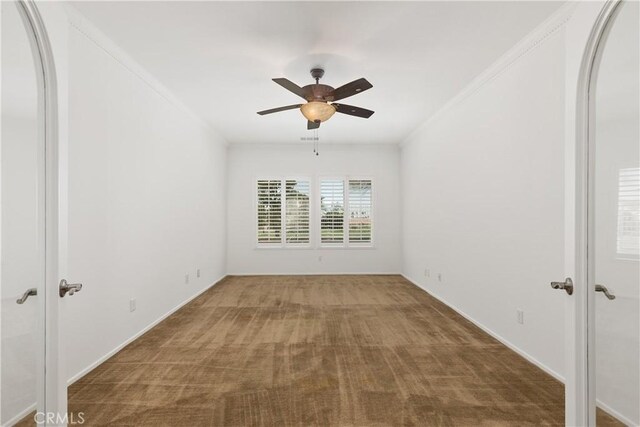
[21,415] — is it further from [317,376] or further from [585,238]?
[585,238]

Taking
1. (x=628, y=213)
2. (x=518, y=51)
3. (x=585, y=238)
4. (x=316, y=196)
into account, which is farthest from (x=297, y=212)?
(x=628, y=213)

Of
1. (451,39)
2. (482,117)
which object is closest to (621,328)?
(451,39)

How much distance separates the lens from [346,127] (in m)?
5.48

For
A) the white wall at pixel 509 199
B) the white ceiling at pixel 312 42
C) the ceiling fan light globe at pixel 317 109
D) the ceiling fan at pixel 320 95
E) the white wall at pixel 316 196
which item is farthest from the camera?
the white wall at pixel 316 196

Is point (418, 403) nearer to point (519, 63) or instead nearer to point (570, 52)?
point (570, 52)

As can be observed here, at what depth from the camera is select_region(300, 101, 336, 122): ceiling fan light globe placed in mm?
3157

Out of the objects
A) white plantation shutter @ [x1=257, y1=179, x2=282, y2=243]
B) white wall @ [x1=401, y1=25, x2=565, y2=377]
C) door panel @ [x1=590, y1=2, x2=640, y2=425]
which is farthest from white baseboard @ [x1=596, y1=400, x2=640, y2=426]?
A: white plantation shutter @ [x1=257, y1=179, x2=282, y2=243]

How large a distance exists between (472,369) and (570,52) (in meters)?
2.30

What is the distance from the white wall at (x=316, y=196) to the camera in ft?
21.9

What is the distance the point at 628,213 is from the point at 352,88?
223 centimetres

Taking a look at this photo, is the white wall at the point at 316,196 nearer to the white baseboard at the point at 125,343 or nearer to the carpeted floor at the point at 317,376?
the white baseboard at the point at 125,343

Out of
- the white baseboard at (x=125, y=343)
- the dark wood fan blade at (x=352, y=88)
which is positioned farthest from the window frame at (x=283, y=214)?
the dark wood fan blade at (x=352, y=88)

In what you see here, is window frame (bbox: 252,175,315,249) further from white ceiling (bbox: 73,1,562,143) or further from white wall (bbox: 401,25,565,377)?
white wall (bbox: 401,25,565,377)

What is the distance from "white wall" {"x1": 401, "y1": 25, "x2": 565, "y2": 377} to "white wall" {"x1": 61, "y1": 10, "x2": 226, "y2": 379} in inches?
127
